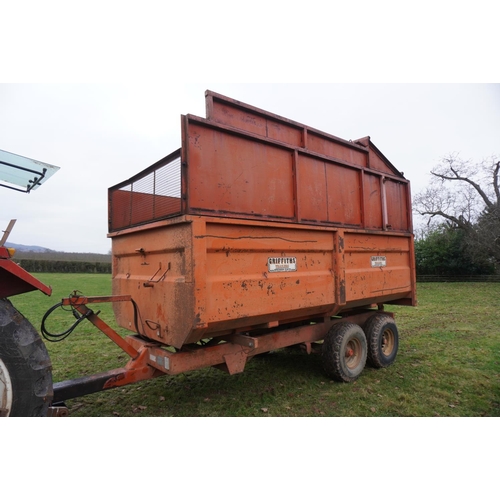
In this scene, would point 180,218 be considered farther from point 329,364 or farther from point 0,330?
point 329,364

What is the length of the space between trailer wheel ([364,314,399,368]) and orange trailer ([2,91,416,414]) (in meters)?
0.03

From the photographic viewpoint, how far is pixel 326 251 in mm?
4340

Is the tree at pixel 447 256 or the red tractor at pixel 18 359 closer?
the red tractor at pixel 18 359

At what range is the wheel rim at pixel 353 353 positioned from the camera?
4891mm

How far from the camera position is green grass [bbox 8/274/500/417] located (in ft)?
12.6

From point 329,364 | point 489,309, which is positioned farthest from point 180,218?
point 489,309

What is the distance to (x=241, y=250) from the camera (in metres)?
3.44

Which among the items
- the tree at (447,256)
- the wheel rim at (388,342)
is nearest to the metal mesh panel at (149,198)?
the wheel rim at (388,342)

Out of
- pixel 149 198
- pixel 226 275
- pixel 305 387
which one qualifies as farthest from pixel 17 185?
pixel 305 387

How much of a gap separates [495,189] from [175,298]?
25.8 m

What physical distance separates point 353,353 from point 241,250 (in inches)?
107

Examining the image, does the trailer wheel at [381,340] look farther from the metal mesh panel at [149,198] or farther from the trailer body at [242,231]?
the metal mesh panel at [149,198]

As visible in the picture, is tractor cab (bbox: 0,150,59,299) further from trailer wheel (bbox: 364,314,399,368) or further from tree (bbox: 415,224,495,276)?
tree (bbox: 415,224,495,276)

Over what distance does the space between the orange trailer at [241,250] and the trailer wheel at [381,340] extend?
3 cm
